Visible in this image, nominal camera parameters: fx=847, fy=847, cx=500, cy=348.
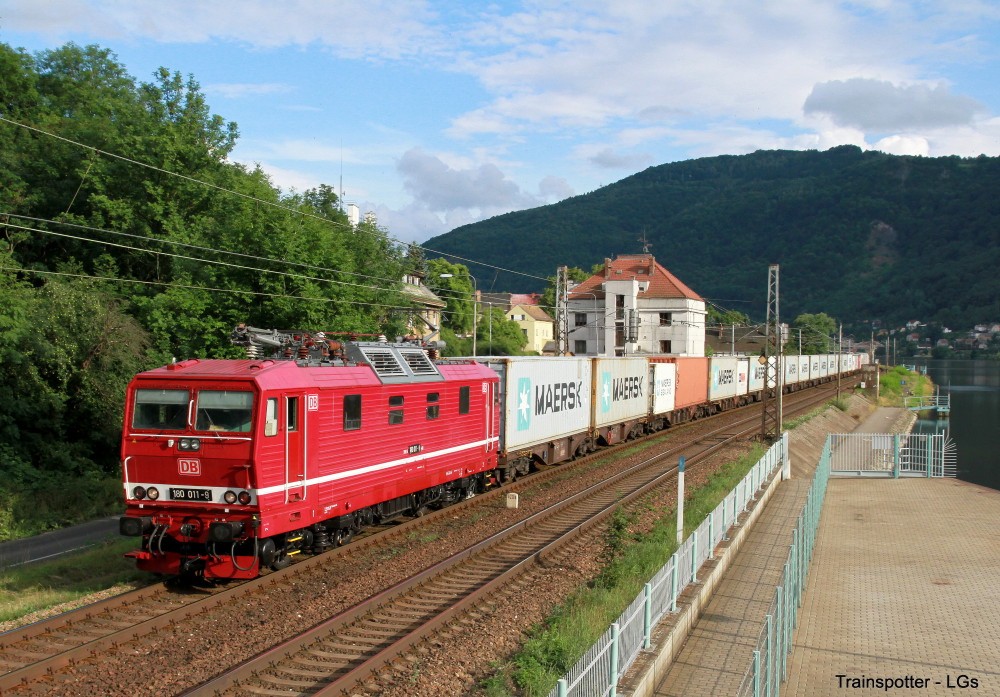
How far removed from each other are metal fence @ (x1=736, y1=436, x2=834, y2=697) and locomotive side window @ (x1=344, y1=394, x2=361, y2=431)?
6.86 metres

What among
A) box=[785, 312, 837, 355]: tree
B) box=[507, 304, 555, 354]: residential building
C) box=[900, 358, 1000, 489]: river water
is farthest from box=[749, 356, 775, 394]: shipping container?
box=[785, 312, 837, 355]: tree

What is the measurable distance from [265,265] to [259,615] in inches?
657

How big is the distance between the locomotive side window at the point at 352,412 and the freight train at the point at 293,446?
0.11 ft

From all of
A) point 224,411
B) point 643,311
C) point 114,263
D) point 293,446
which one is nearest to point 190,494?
point 224,411

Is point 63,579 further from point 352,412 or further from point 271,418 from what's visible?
point 352,412

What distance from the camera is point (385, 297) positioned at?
31531 millimetres

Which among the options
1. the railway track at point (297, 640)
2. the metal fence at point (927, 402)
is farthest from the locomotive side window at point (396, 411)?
the metal fence at point (927, 402)

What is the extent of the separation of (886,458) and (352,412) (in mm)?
24992

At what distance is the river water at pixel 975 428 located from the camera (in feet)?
159

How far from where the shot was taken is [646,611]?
374 inches

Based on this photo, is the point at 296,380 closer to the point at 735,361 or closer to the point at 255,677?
the point at 255,677

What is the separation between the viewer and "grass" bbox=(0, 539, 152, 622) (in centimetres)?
1145

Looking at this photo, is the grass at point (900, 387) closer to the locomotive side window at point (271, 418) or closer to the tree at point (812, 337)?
the tree at point (812, 337)

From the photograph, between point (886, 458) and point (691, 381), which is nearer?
point (886, 458)
